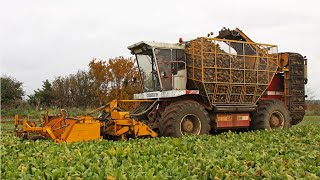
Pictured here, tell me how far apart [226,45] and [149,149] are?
21.4ft

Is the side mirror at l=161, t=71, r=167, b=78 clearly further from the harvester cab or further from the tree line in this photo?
the tree line

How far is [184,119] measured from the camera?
36.2 ft

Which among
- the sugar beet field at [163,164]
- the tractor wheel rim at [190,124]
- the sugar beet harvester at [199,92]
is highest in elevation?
the sugar beet harvester at [199,92]

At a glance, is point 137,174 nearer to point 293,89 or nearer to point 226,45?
point 226,45

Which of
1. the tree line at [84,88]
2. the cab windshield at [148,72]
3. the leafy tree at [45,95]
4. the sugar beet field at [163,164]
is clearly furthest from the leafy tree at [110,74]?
the sugar beet field at [163,164]

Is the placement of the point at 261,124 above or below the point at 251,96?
below

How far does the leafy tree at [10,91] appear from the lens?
3291cm

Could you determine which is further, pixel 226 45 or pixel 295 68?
pixel 295 68

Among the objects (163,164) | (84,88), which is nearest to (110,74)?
(84,88)

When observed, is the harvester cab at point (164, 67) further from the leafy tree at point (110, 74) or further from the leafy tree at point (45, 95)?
the leafy tree at point (45, 95)

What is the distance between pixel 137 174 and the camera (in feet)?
15.0

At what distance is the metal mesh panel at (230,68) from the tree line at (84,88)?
16080 millimetres

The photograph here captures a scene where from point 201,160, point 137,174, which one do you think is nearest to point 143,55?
point 201,160

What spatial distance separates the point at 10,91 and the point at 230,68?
2652 cm
